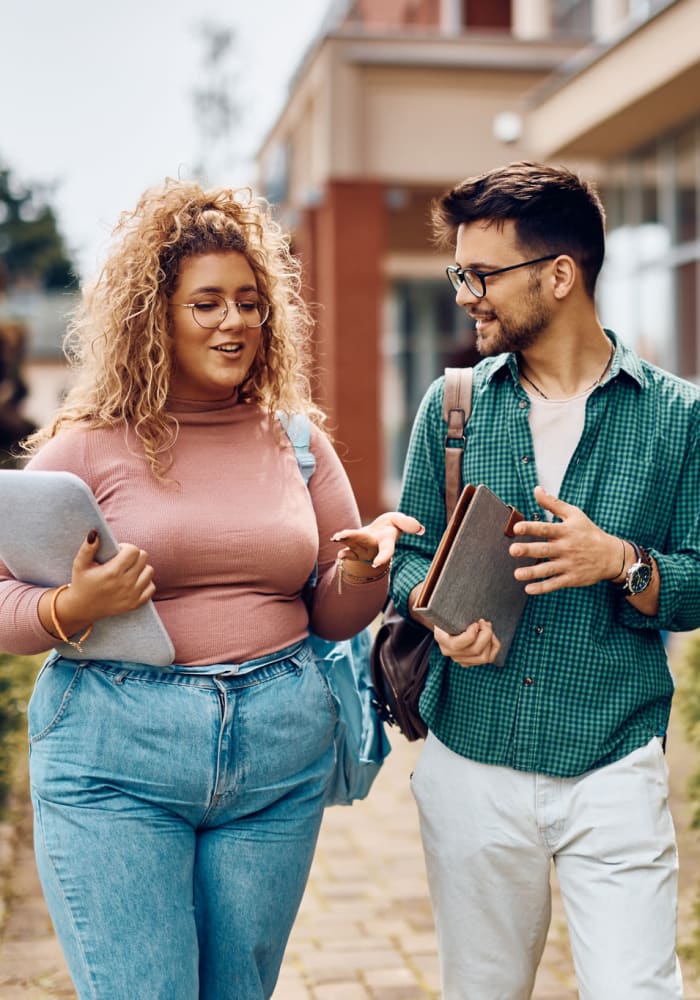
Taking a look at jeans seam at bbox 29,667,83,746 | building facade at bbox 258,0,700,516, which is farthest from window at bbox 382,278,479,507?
jeans seam at bbox 29,667,83,746

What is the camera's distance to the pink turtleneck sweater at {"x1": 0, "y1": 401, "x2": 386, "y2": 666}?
8.66ft

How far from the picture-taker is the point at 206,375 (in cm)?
278

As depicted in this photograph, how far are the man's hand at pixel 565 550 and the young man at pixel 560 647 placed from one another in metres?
0.01

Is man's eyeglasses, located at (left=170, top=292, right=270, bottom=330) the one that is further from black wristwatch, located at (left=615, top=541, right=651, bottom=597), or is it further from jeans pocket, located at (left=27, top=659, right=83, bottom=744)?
black wristwatch, located at (left=615, top=541, right=651, bottom=597)

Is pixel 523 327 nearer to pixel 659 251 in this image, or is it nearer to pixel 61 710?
pixel 61 710

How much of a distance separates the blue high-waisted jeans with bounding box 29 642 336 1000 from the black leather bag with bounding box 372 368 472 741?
31 centimetres

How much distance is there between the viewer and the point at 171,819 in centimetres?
258

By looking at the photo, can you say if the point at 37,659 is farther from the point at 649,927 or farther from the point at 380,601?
the point at 649,927

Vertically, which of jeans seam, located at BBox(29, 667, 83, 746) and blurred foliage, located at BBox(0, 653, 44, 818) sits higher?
jeans seam, located at BBox(29, 667, 83, 746)

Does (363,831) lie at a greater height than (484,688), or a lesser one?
lesser

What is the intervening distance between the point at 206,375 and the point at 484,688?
2.96 feet

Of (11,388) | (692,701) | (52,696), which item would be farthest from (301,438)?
(11,388)

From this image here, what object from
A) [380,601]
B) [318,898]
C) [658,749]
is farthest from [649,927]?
[318,898]

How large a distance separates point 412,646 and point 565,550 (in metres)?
0.65
